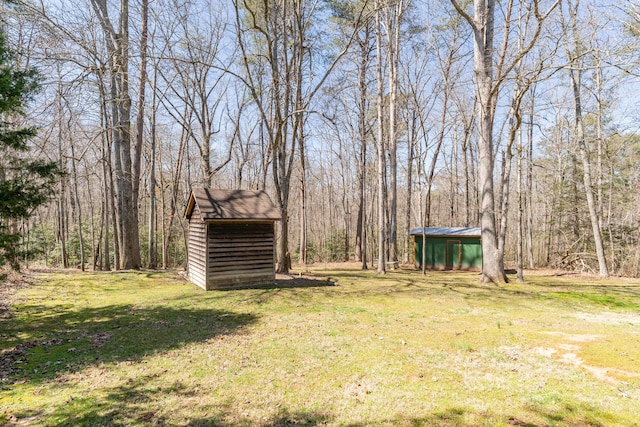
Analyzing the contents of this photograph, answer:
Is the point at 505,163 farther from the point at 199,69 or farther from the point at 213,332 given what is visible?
the point at 199,69

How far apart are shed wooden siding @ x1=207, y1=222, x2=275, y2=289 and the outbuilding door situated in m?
11.7

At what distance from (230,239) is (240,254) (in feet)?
2.19

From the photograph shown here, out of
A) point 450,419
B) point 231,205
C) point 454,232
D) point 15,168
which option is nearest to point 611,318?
point 450,419

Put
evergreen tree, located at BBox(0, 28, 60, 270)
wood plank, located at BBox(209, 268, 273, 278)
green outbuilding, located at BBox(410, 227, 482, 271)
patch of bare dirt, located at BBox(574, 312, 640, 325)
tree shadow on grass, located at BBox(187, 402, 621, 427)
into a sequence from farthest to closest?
green outbuilding, located at BBox(410, 227, 482, 271) → wood plank, located at BBox(209, 268, 273, 278) → patch of bare dirt, located at BBox(574, 312, 640, 325) → evergreen tree, located at BBox(0, 28, 60, 270) → tree shadow on grass, located at BBox(187, 402, 621, 427)

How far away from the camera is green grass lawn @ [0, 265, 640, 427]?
3.44 meters

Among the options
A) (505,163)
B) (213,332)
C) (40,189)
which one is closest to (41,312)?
(40,189)

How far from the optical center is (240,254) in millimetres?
10820

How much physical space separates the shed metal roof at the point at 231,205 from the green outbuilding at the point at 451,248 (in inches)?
392

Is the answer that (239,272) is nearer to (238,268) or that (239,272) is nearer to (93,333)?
(238,268)

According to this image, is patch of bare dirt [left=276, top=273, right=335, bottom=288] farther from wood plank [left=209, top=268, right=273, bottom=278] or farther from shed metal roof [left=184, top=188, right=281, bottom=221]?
shed metal roof [left=184, top=188, right=281, bottom=221]

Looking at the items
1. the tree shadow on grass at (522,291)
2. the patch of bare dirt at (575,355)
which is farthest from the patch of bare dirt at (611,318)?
the patch of bare dirt at (575,355)

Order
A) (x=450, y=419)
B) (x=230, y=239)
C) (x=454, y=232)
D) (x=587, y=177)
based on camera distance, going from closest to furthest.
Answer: (x=450, y=419) → (x=230, y=239) → (x=587, y=177) → (x=454, y=232)

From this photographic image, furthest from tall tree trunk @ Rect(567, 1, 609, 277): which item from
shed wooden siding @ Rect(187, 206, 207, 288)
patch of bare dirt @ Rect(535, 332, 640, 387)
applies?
shed wooden siding @ Rect(187, 206, 207, 288)

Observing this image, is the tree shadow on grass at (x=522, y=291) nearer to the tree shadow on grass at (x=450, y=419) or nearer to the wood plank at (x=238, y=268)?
the wood plank at (x=238, y=268)
